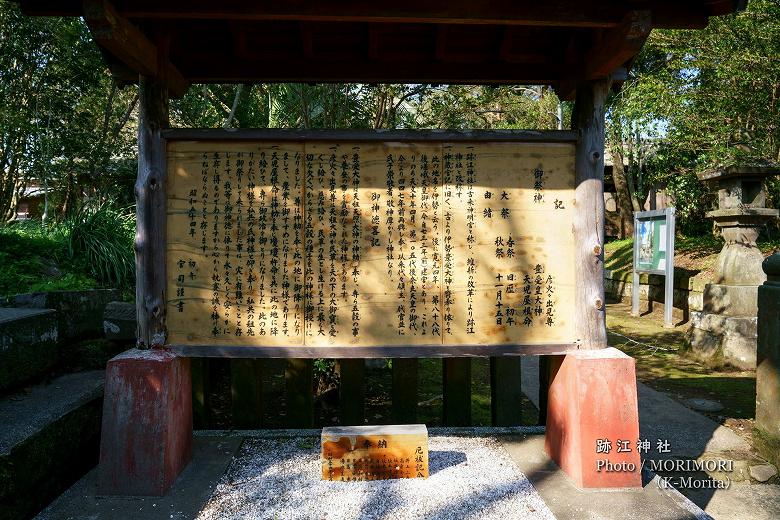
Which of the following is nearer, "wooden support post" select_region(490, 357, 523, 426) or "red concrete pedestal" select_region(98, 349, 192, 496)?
"red concrete pedestal" select_region(98, 349, 192, 496)

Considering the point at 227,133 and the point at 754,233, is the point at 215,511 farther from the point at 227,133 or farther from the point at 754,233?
the point at 754,233

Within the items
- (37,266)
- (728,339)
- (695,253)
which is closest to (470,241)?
(37,266)

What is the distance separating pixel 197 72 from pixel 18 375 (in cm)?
244

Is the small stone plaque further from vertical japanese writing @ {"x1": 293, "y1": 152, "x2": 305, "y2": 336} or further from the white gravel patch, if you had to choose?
vertical japanese writing @ {"x1": 293, "y1": 152, "x2": 305, "y2": 336}

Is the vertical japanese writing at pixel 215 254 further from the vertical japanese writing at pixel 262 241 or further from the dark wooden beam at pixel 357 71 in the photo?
the dark wooden beam at pixel 357 71

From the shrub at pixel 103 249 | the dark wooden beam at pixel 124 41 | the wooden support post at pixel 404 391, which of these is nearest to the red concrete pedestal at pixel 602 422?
the wooden support post at pixel 404 391

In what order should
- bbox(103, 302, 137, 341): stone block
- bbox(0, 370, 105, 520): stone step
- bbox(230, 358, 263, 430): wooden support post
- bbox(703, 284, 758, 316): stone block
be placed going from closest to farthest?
bbox(0, 370, 105, 520): stone step < bbox(230, 358, 263, 430): wooden support post < bbox(103, 302, 137, 341): stone block < bbox(703, 284, 758, 316): stone block

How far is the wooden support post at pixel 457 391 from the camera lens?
396cm

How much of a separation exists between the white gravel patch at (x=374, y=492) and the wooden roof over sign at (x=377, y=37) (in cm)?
263

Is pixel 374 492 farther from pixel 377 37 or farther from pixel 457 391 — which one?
pixel 377 37

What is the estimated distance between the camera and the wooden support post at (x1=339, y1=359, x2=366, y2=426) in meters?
3.92

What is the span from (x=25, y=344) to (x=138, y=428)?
1.06 meters

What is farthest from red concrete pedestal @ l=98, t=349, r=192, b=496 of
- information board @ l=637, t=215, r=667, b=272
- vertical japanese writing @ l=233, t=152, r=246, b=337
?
information board @ l=637, t=215, r=667, b=272

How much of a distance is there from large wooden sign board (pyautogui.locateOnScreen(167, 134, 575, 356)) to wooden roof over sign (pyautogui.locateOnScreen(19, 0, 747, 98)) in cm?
72
